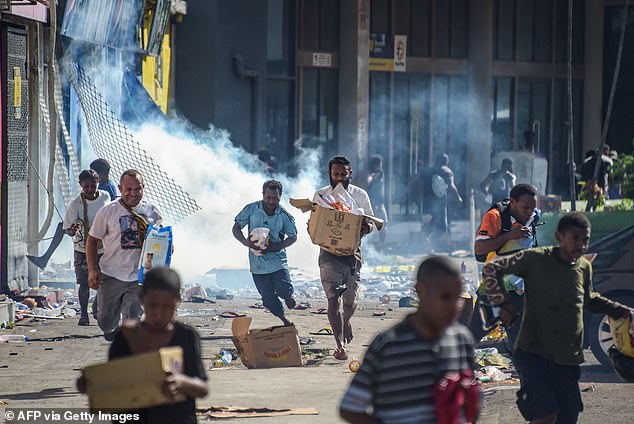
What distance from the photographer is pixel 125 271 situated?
9188 mm

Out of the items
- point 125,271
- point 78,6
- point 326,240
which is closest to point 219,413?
point 125,271

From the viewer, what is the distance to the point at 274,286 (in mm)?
11773

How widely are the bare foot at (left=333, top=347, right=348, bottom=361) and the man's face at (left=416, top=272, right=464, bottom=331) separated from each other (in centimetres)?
636

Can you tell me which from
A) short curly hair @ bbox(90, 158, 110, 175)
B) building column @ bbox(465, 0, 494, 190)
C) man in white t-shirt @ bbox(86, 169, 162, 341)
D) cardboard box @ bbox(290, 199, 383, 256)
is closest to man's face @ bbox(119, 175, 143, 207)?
man in white t-shirt @ bbox(86, 169, 162, 341)

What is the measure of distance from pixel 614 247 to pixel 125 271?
4180 mm

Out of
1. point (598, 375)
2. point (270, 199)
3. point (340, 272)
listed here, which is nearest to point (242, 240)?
point (270, 199)

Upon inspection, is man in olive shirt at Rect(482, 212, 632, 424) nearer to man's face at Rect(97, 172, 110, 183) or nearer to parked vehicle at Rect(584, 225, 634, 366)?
parked vehicle at Rect(584, 225, 634, 366)

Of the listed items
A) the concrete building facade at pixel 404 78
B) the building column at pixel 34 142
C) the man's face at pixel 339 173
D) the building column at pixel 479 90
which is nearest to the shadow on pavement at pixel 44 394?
the man's face at pixel 339 173

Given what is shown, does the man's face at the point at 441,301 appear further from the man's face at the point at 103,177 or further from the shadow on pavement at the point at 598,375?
the man's face at the point at 103,177

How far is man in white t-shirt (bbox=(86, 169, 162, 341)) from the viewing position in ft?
29.8

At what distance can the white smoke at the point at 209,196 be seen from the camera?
17984 millimetres

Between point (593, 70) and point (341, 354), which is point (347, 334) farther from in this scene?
point (593, 70)

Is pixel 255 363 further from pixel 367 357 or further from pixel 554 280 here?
pixel 367 357

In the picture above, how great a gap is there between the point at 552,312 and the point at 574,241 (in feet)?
1.29
